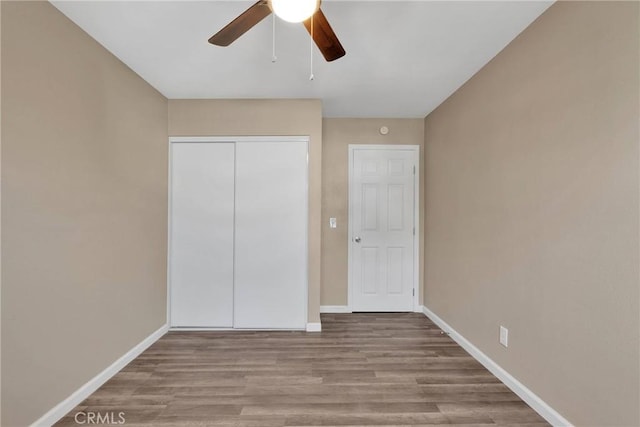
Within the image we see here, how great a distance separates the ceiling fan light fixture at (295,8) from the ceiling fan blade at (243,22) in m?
0.08

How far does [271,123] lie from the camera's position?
3012 millimetres

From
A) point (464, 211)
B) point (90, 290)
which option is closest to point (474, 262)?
point (464, 211)

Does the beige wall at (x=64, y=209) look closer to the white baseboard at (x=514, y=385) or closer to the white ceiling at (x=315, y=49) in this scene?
the white ceiling at (x=315, y=49)

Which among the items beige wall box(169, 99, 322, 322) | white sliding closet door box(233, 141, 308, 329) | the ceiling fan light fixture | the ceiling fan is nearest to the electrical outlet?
beige wall box(169, 99, 322, 322)

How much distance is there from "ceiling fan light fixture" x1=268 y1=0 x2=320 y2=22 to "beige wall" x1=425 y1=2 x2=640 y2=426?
143cm

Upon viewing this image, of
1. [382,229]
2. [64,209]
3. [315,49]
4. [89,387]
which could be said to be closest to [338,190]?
[382,229]

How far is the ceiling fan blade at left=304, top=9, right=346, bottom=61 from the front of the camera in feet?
4.51

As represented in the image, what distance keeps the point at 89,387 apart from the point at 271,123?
2611 millimetres

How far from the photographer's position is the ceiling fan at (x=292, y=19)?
1218 millimetres

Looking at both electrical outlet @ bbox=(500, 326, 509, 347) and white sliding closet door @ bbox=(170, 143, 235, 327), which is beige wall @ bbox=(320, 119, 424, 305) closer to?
white sliding closet door @ bbox=(170, 143, 235, 327)

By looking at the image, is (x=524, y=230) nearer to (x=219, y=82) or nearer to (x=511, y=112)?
(x=511, y=112)

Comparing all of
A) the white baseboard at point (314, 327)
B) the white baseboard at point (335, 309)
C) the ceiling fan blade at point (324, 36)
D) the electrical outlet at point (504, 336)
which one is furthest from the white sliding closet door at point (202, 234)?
the electrical outlet at point (504, 336)

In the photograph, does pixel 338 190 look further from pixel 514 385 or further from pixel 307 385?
pixel 514 385

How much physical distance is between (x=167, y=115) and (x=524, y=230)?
11.1 ft
